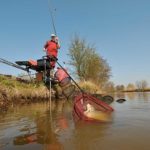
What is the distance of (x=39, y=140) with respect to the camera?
16.0 ft

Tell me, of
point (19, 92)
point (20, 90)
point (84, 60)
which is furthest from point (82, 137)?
point (84, 60)

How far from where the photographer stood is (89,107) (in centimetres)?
852

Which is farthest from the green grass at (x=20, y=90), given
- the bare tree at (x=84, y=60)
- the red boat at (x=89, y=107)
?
the bare tree at (x=84, y=60)

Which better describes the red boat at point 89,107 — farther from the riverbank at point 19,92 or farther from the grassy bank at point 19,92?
the grassy bank at point 19,92

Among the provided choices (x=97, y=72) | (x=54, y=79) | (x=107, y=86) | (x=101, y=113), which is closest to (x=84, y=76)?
(x=97, y=72)

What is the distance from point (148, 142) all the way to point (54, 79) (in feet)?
22.7

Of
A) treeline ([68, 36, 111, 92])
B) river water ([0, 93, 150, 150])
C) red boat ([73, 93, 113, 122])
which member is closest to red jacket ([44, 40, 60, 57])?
red boat ([73, 93, 113, 122])

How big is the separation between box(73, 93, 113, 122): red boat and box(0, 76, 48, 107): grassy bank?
18.4 feet

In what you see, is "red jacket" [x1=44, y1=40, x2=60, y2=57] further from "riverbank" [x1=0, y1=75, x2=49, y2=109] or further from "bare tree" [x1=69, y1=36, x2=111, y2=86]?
"bare tree" [x1=69, y1=36, x2=111, y2=86]

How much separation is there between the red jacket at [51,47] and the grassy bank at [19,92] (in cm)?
391

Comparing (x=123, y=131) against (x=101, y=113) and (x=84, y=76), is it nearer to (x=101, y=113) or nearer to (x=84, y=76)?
(x=101, y=113)

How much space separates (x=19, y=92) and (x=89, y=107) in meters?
7.72

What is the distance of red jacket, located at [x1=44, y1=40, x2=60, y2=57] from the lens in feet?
34.5

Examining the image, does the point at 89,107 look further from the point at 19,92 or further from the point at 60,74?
the point at 19,92
